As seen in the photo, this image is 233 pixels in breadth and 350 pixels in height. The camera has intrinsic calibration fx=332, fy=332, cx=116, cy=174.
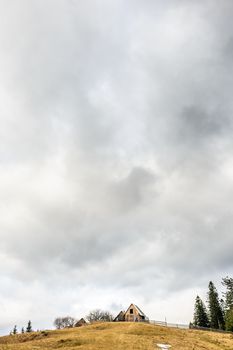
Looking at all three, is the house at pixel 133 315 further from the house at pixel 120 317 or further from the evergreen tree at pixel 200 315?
the evergreen tree at pixel 200 315

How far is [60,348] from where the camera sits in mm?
49281

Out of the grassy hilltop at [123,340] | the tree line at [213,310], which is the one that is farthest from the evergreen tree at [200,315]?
the grassy hilltop at [123,340]

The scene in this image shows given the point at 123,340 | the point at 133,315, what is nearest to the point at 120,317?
the point at 133,315

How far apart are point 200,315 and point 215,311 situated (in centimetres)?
461

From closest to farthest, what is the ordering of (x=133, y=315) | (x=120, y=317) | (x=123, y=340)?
(x=123, y=340) < (x=133, y=315) < (x=120, y=317)

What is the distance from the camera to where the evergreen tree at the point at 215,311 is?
97438 mm

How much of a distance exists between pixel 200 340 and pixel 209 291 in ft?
158

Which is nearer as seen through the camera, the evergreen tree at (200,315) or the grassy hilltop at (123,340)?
the grassy hilltop at (123,340)

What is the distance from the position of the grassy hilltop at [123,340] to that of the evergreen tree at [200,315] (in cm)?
3365

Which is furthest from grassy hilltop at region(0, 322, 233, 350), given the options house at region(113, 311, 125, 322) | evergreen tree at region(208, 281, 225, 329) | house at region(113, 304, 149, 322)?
evergreen tree at region(208, 281, 225, 329)

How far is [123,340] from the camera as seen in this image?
176 ft

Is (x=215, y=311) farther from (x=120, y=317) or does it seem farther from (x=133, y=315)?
(x=120, y=317)

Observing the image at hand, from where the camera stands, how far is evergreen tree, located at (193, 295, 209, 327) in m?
98.3

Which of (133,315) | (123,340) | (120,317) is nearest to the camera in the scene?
(123,340)
